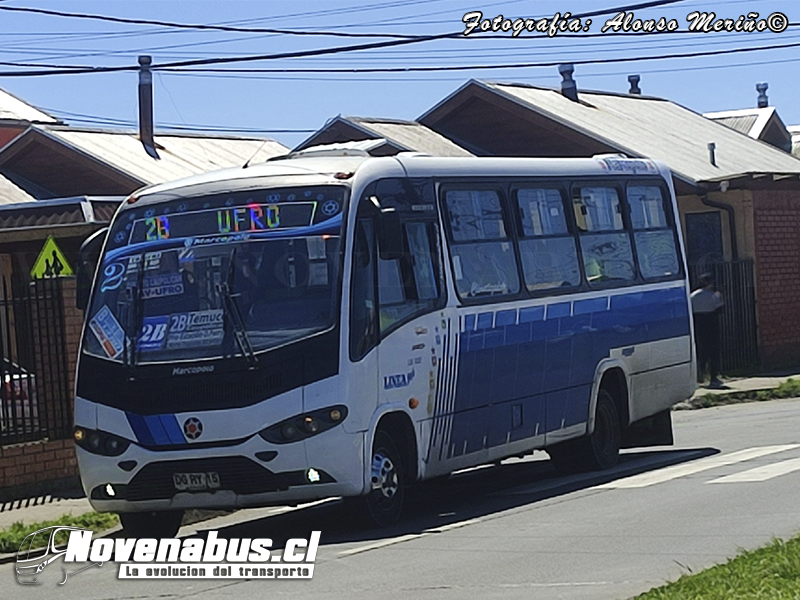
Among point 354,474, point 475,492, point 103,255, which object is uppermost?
point 103,255

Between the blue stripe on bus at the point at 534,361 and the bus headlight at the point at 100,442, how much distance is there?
9.19 feet

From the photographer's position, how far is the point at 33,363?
1491 centimetres

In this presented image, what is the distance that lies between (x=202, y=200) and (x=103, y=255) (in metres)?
0.98

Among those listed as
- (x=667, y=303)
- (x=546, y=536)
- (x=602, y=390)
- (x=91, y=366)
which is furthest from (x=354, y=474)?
(x=667, y=303)

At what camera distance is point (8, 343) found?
14578 millimetres

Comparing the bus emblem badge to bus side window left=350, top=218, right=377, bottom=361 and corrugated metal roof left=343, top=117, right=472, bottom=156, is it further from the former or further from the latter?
corrugated metal roof left=343, top=117, right=472, bottom=156

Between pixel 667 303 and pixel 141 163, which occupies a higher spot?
pixel 141 163

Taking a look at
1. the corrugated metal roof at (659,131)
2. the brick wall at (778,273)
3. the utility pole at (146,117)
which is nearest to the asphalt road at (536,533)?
the brick wall at (778,273)

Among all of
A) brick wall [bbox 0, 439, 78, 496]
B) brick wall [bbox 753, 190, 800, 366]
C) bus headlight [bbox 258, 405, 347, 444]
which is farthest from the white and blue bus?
brick wall [bbox 753, 190, 800, 366]

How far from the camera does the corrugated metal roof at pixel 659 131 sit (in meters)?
31.8

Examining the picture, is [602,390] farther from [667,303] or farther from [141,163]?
[141,163]

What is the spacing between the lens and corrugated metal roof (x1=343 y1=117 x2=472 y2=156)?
105ft

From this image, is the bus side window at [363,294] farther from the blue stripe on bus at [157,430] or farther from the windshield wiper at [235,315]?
the blue stripe on bus at [157,430]

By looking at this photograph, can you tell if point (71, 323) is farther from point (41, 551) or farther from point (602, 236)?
point (602, 236)
